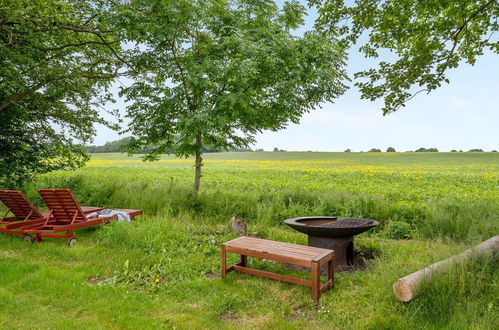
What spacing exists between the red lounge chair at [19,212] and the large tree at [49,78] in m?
3.45

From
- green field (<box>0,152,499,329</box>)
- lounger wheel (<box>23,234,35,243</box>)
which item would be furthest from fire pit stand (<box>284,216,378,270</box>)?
lounger wheel (<box>23,234,35,243</box>)

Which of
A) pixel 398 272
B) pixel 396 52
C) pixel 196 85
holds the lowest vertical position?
pixel 398 272

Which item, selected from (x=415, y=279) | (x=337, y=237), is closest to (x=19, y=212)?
(x=337, y=237)

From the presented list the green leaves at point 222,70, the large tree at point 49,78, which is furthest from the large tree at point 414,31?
the large tree at point 49,78

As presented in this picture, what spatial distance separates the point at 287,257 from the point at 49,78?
10.2 meters

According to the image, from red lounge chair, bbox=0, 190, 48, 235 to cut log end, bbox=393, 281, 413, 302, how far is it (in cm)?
780

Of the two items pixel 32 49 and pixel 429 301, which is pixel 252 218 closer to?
pixel 429 301

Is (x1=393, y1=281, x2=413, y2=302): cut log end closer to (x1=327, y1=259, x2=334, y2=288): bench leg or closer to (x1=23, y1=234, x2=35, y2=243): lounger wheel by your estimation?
(x1=327, y1=259, x2=334, y2=288): bench leg

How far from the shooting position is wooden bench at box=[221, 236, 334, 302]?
14.2ft

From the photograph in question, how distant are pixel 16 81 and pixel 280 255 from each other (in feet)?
31.4

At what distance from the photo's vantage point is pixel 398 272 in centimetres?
447

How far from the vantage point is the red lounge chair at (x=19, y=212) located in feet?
25.2

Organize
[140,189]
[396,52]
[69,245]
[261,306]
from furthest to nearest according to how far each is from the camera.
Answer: [140,189] < [396,52] < [69,245] < [261,306]

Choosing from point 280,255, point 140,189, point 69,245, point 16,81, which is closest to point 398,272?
point 280,255
